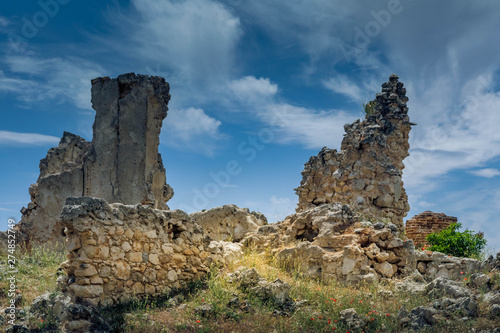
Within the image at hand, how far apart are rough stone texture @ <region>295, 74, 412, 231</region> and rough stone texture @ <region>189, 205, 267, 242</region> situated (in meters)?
3.91

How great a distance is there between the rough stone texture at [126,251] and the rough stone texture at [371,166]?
22.1ft

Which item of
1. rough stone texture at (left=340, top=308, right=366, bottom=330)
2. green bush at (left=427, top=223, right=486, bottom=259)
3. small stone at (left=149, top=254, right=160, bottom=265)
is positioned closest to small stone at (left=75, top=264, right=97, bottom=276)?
small stone at (left=149, top=254, right=160, bottom=265)

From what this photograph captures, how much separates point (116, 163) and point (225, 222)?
4.09m

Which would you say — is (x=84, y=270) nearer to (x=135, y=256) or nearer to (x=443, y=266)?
(x=135, y=256)

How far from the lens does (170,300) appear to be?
7.64m

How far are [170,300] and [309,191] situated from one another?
9238 millimetres

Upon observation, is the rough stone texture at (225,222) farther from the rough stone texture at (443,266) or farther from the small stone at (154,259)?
the rough stone texture at (443,266)

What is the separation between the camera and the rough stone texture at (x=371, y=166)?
14.5 meters

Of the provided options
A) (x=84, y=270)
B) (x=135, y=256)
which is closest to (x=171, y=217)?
(x=135, y=256)

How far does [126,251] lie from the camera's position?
7582 mm

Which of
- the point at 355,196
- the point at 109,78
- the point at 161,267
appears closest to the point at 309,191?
the point at 355,196

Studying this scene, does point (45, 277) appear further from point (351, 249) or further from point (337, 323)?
point (351, 249)

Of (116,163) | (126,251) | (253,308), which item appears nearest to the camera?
(253,308)

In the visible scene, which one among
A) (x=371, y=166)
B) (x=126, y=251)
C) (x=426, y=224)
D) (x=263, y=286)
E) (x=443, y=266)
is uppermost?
(x=371, y=166)
